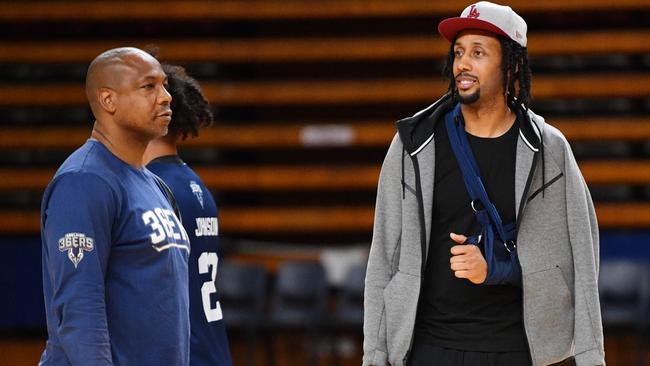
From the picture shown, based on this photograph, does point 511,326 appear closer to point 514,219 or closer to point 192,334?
point 514,219

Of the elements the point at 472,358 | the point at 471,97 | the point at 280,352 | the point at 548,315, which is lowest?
the point at 280,352

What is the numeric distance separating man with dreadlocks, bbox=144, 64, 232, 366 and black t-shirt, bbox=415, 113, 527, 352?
2.29 ft

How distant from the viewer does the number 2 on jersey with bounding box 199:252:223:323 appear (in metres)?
3.43

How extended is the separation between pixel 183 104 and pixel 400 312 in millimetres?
1120

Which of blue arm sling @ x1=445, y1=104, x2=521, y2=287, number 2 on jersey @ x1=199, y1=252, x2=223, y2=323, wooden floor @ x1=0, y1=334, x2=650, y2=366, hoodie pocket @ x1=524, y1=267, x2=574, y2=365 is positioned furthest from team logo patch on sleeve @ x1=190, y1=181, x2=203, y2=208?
wooden floor @ x1=0, y1=334, x2=650, y2=366

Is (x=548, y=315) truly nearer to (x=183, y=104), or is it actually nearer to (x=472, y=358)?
(x=472, y=358)

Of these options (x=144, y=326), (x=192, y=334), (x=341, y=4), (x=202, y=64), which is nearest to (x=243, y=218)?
(x=202, y=64)

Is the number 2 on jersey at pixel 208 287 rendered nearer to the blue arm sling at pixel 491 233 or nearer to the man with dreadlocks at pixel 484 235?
the man with dreadlocks at pixel 484 235

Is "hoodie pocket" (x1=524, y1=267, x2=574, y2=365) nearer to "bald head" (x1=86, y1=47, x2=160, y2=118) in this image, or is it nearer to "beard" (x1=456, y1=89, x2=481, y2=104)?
"beard" (x1=456, y1=89, x2=481, y2=104)

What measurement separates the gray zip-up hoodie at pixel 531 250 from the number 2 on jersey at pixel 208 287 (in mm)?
574

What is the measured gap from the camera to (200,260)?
3.46m

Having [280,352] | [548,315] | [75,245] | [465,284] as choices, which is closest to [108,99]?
[75,245]

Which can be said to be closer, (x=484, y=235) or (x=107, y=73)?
(x=107, y=73)

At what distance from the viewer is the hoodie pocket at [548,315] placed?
9.91ft
